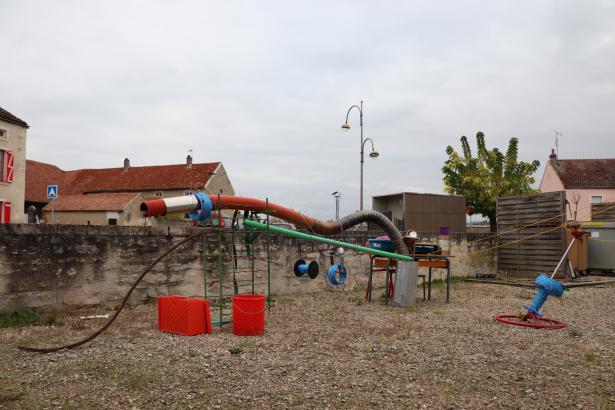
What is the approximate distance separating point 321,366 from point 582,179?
3967 centimetres

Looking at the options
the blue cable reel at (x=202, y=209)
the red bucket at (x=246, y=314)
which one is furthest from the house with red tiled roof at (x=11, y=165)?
the red bucket at (x=246, y=314)

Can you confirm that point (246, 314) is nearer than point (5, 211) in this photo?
Yes

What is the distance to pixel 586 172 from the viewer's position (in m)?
39.2

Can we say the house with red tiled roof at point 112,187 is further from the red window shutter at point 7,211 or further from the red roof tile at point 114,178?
the red window shutter at point 7,211

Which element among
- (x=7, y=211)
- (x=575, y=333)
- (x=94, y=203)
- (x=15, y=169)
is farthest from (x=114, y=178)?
(x=575, y=333)

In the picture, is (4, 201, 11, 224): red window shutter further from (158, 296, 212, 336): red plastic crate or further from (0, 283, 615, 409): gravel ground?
(158, 296, 212, 336): red plastic crate

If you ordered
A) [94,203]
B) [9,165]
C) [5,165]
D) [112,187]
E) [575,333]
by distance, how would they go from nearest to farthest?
[575,333] → [5,165] → [9,165] → [94,203] → [112,187]

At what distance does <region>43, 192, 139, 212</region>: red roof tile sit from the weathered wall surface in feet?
91.8

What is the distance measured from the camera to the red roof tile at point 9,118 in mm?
25375

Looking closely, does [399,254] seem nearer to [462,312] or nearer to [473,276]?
[462,312]

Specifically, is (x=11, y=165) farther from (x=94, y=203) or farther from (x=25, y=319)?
(x=25, y=319)

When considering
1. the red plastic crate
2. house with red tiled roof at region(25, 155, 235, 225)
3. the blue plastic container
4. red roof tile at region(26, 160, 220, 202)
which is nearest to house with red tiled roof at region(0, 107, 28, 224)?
house with red tiled roof at region(25, 155, 235, 225)

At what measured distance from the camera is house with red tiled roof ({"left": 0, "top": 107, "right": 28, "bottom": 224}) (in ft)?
83.4

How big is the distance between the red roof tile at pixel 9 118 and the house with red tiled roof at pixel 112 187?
1006 cm
